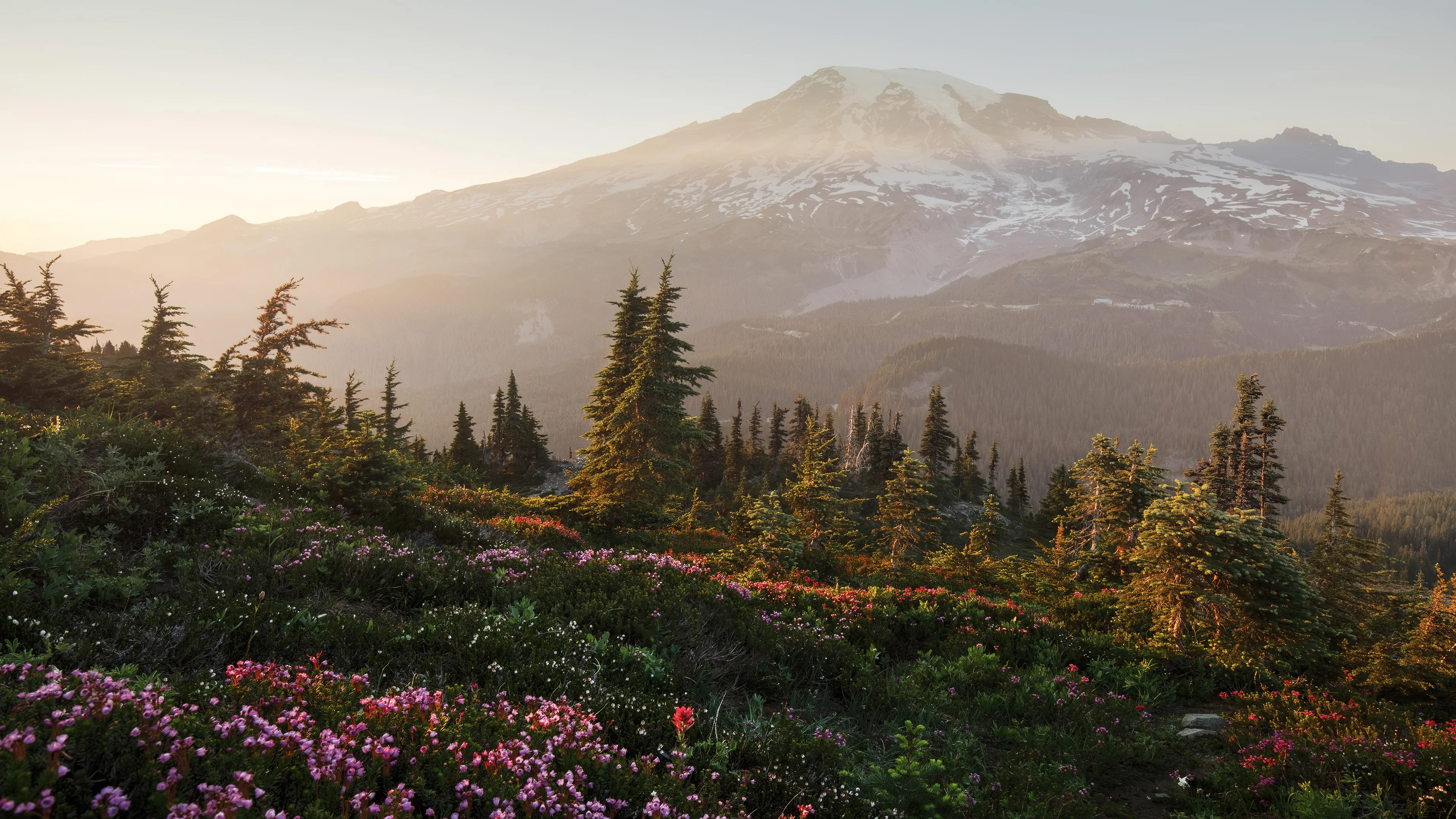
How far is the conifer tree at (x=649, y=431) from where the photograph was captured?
60.2 feet

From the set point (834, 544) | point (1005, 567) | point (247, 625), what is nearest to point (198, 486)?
point (247, 625)

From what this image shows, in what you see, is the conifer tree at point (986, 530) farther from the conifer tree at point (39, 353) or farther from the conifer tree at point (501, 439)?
the conifer tree at point (501, 439)

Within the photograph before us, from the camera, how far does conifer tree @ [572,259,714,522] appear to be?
722 inches

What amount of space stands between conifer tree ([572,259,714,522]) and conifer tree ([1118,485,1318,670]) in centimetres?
1204

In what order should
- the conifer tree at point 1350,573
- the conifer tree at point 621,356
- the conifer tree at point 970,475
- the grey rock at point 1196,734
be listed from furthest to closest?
the conifer tree at point 970,475, the conifer tree at point 621,356, the conifer tree at point 1350,573, the grey rock at point 1196,734

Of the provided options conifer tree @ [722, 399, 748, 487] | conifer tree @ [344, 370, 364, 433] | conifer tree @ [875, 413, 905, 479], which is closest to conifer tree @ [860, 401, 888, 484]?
conifer tree @ [875, 413, 905, 479]

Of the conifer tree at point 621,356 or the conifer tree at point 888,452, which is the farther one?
the conifer tree at point 888,452

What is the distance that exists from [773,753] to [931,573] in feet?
47.2

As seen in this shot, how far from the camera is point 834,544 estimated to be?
2298cm

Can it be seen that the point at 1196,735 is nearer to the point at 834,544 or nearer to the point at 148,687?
the point at 148,687

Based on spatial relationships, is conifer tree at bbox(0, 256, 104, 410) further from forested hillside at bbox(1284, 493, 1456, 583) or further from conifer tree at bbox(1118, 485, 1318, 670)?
forested hillside at bbox(1284, 493, 1456, 583)

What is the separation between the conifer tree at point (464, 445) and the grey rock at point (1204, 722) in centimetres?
5780

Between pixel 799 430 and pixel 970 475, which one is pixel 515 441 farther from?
pixel 970 475

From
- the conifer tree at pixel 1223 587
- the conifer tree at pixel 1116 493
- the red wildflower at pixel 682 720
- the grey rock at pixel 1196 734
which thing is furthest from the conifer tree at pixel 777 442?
the red wildflower at pixel 682 720
